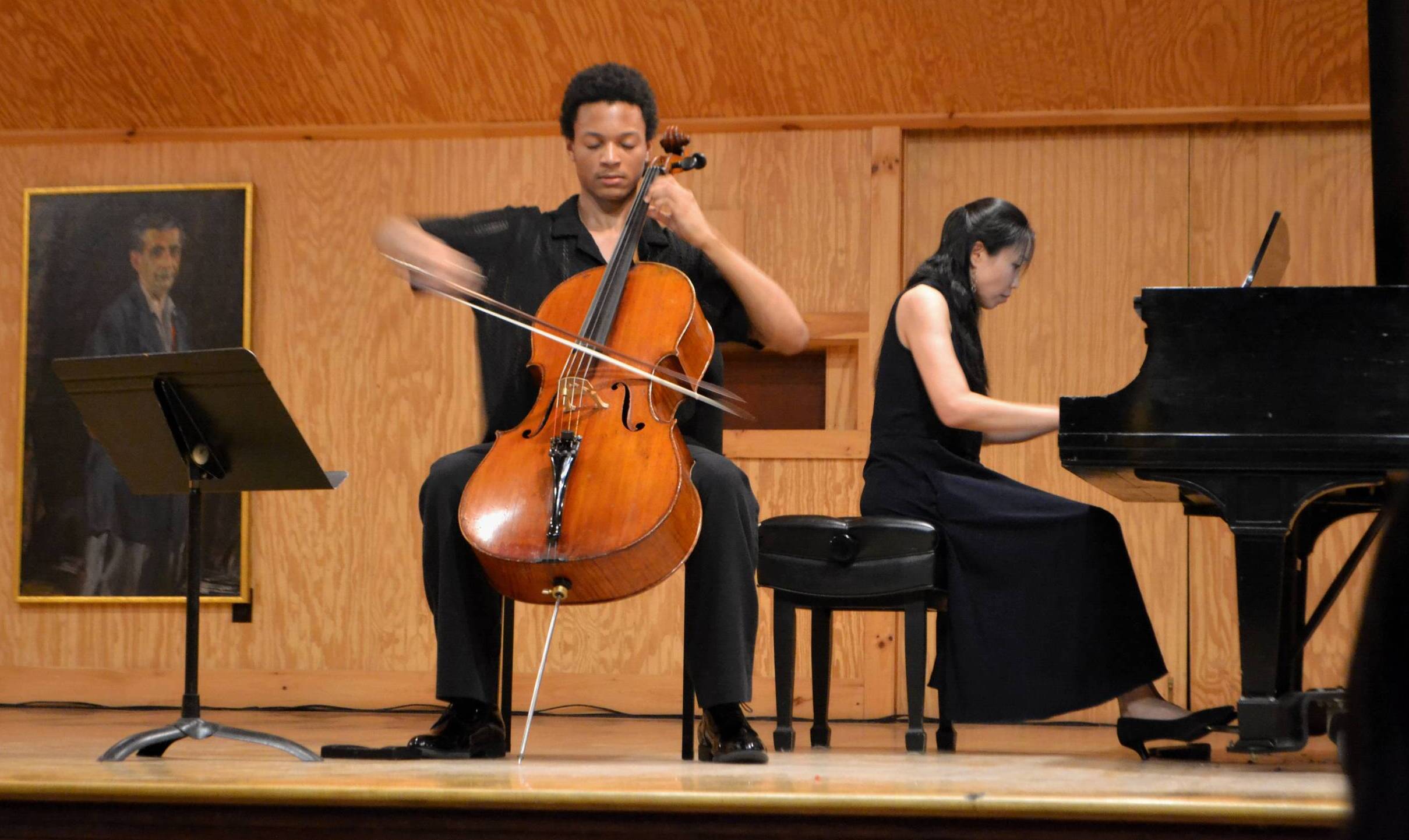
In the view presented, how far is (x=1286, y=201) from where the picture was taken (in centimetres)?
414

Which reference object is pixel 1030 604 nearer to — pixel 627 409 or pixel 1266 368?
pixel 1266 368

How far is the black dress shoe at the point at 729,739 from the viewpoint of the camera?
2113mm

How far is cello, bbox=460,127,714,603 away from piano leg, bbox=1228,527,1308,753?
2.88ft

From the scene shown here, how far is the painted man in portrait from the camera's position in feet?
14.5

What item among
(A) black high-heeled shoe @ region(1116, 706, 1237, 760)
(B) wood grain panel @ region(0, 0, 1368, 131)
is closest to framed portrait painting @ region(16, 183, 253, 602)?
(B) wood grain panel @ region(0, 0, 1368, 131)

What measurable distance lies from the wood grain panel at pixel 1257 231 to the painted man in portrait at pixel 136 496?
3.00m

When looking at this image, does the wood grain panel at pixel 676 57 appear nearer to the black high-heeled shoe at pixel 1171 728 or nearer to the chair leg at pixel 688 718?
the black high-heeled shoe at pixel 1171 728

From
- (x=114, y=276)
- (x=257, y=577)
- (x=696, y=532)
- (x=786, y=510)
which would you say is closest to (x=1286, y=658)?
(x=696, y=532)

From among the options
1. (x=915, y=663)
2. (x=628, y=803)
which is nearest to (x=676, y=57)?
(x=915, y=663)

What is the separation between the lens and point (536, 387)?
2.44 m

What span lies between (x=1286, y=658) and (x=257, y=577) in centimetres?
300

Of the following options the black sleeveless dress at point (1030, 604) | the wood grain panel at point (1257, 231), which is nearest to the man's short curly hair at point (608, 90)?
the black sleeveless dress at point (1030, 604)

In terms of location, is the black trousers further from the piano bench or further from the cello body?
the piano bench

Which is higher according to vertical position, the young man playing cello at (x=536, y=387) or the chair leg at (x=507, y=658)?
the young man playing cello at (x=536, y=387)
